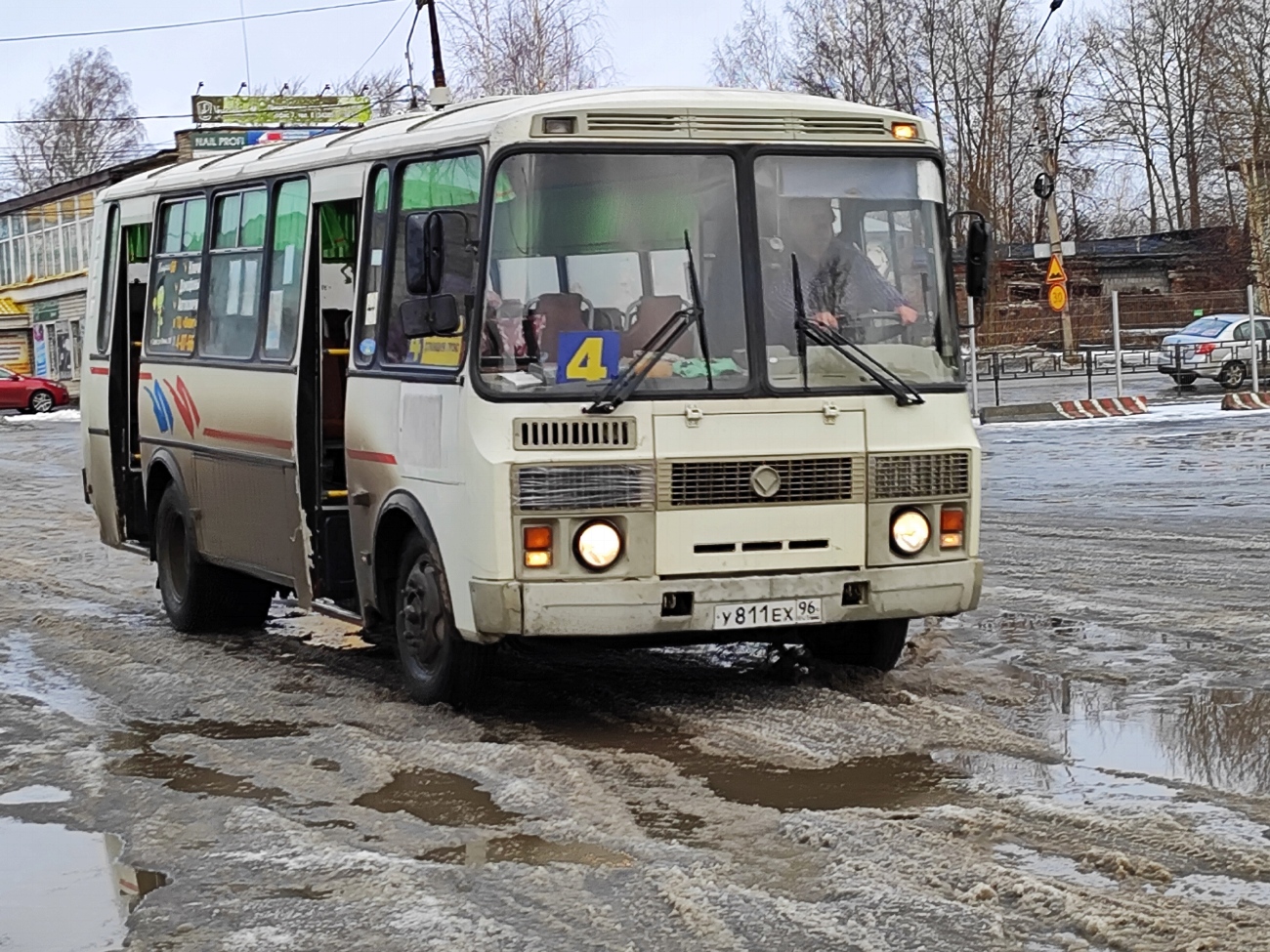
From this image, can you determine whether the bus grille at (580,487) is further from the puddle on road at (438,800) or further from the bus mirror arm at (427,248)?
the puddle on road at (438,800)

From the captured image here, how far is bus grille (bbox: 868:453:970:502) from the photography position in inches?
339

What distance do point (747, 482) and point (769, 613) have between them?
543 millimetres

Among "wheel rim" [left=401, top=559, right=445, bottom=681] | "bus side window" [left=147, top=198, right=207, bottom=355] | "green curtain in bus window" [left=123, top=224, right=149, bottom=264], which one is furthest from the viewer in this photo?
"green curtain in bus window" [left=123, top=224, right=149, bottom=264]

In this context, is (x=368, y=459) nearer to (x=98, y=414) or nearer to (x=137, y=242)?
(x=137, y=242)

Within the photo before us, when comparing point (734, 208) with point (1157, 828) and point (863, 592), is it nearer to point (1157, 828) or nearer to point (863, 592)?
point (863, 592)

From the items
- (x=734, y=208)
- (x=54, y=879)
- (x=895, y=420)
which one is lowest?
(x=54, y=879)

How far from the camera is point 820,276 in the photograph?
867cm

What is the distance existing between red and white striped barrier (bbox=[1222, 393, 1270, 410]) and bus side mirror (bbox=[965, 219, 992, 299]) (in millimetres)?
22389

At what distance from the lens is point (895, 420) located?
8.64 meters

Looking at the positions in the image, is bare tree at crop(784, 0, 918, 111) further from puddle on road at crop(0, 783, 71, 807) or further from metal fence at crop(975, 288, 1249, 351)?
puddle on road at crop(0, 783, 71, 807)

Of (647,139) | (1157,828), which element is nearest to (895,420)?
(647,139)

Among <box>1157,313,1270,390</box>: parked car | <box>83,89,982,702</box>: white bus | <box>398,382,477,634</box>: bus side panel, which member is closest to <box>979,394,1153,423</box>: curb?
<box>1157,313,1270,390</box>: parked car

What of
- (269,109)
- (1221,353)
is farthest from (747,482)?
(269,109)

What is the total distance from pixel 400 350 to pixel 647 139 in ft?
4.96
